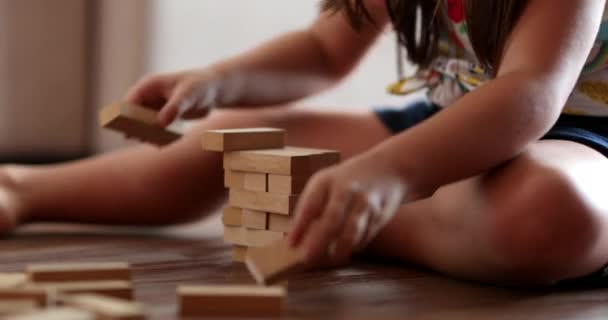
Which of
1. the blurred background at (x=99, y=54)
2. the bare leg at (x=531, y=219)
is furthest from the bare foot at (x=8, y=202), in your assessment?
the blurred background at (x=99, y=54)

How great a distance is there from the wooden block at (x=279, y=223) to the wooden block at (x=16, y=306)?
0.29 metres

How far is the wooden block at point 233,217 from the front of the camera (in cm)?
100

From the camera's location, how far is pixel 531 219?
0.87m

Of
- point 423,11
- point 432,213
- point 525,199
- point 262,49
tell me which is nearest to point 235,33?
point 262,49

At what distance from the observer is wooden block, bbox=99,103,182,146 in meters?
1.09

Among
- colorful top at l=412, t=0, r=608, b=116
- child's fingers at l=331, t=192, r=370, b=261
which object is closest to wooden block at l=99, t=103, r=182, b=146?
colorful top at l=412, t=0, r=608, b=116

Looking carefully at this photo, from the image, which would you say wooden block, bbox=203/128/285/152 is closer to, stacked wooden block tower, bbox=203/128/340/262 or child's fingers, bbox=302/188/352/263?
stacked wooden block tower, bbox=203/128/340/262

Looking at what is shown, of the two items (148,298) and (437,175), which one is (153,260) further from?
(437,175)

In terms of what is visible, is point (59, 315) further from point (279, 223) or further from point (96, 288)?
point (279, 223)

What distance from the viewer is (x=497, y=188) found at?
2.98ft

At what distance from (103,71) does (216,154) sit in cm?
95

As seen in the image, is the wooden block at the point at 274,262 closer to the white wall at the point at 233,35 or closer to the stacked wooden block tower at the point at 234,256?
the stacked wooden block tower at the point at 234,256

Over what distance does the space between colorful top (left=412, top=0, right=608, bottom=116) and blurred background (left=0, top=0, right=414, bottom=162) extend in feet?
2.69

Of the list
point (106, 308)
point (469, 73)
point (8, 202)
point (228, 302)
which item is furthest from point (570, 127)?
point (8, 202)
